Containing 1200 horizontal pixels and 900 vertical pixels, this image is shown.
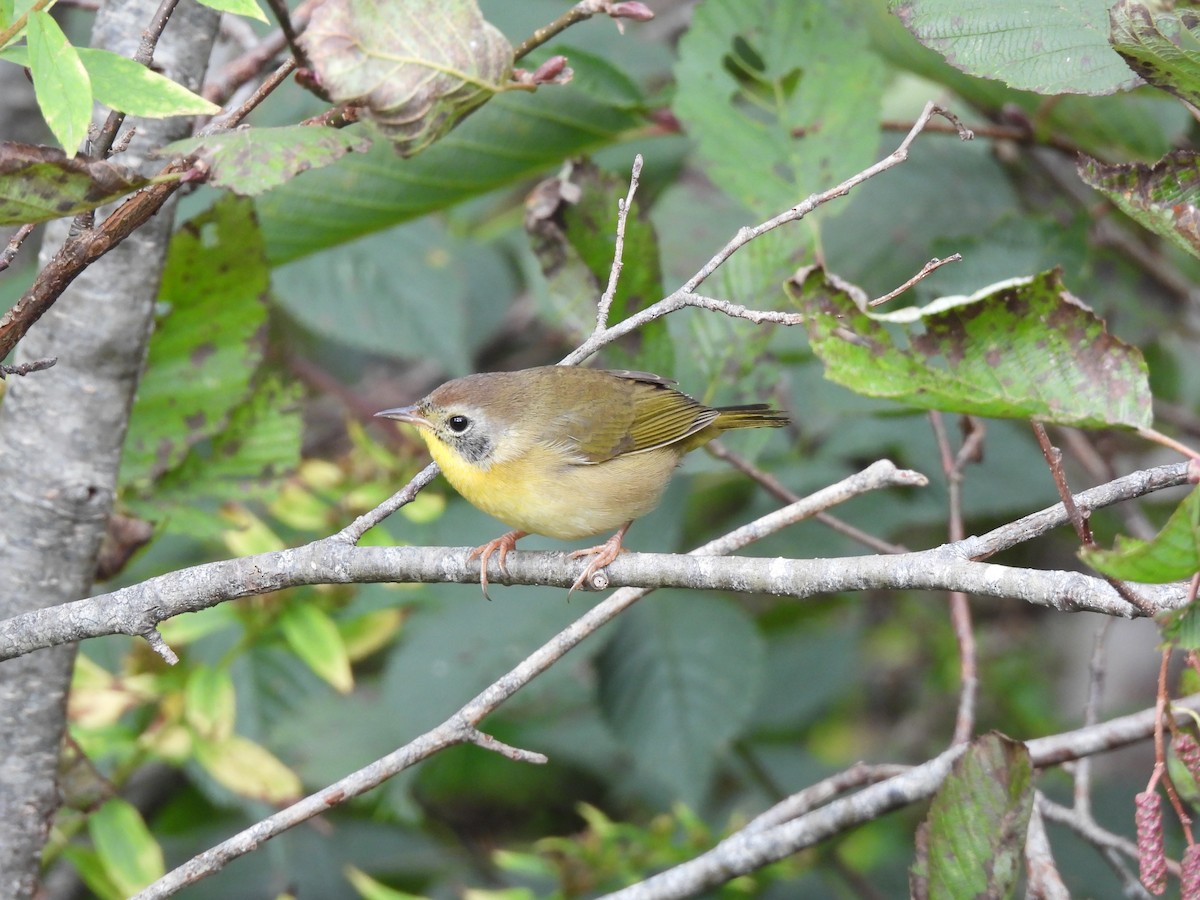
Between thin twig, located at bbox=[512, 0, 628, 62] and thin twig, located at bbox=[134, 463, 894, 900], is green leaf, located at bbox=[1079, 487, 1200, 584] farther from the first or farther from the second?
thin twig, located at bbox=[512, 0, 628, 62]

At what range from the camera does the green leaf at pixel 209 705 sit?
10.0 ft

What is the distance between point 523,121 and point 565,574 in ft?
5.58

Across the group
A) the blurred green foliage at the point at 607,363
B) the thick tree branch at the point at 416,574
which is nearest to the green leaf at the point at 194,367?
the blurred green foliage at the point at 607,363

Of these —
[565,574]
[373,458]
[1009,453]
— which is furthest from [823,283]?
[1009,453]

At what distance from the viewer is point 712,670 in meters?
3.78

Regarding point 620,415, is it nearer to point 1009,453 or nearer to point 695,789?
point 695,789

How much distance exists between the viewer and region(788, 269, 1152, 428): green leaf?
1458 mm

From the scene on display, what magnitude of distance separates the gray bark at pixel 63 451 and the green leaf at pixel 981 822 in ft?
5.43

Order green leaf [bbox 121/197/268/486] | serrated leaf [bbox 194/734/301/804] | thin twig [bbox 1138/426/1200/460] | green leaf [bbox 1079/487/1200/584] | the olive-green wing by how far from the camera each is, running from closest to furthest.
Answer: green leaf [bbox 1079/487/1200/584] < thin twig [bbox 1138/426/1200/460] < green leaf [bbox 121/197/268/486] < serrated leaf [bbox 194/734/301/804] < the olive-green wing

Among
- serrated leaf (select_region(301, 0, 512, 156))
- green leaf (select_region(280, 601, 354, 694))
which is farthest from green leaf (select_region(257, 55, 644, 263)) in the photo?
serrated leaf (select_region(301, 0, 512, 156))

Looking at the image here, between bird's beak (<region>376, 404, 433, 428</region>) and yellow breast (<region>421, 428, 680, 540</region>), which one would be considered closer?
yellow breast (<region>421, 428, 680, 540</region>)

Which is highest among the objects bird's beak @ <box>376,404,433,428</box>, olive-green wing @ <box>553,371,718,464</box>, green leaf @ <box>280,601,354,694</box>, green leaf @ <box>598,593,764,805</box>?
Result: olive-green wing @ <box>553,371,718,464</box>

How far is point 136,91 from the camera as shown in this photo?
154 centimetres

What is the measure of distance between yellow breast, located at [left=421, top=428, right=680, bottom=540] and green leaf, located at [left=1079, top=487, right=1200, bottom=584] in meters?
1.74
